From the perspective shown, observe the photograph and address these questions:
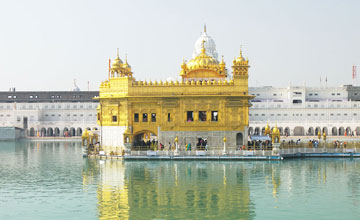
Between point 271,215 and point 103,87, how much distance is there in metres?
25.8

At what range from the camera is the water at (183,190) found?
74.8 feet

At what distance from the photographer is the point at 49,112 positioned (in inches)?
4284

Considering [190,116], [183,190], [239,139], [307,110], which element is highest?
[307,110]

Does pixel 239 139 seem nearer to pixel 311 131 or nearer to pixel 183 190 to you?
pixel 183 190

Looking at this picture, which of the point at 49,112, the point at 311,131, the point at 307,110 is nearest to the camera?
the point at 311,131

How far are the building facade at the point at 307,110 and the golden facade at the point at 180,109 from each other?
2014 inches

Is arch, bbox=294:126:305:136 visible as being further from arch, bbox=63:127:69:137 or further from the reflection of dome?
arch, bbox=63:127:69:137

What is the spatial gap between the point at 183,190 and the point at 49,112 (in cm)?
8548

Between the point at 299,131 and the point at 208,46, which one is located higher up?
the point at 208,46

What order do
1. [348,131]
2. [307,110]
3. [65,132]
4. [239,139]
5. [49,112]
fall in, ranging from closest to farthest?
[239,139] → [348,131] → [65,132] → [307,110] → [49,112]

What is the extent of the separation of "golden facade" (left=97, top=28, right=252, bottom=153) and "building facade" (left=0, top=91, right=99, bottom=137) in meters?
55.7

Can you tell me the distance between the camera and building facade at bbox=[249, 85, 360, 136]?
93562 mm

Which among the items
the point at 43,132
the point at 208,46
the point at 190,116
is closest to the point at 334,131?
the point at 208,46

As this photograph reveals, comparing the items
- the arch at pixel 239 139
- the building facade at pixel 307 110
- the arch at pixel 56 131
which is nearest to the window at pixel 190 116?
the arch at pixel 239 139
